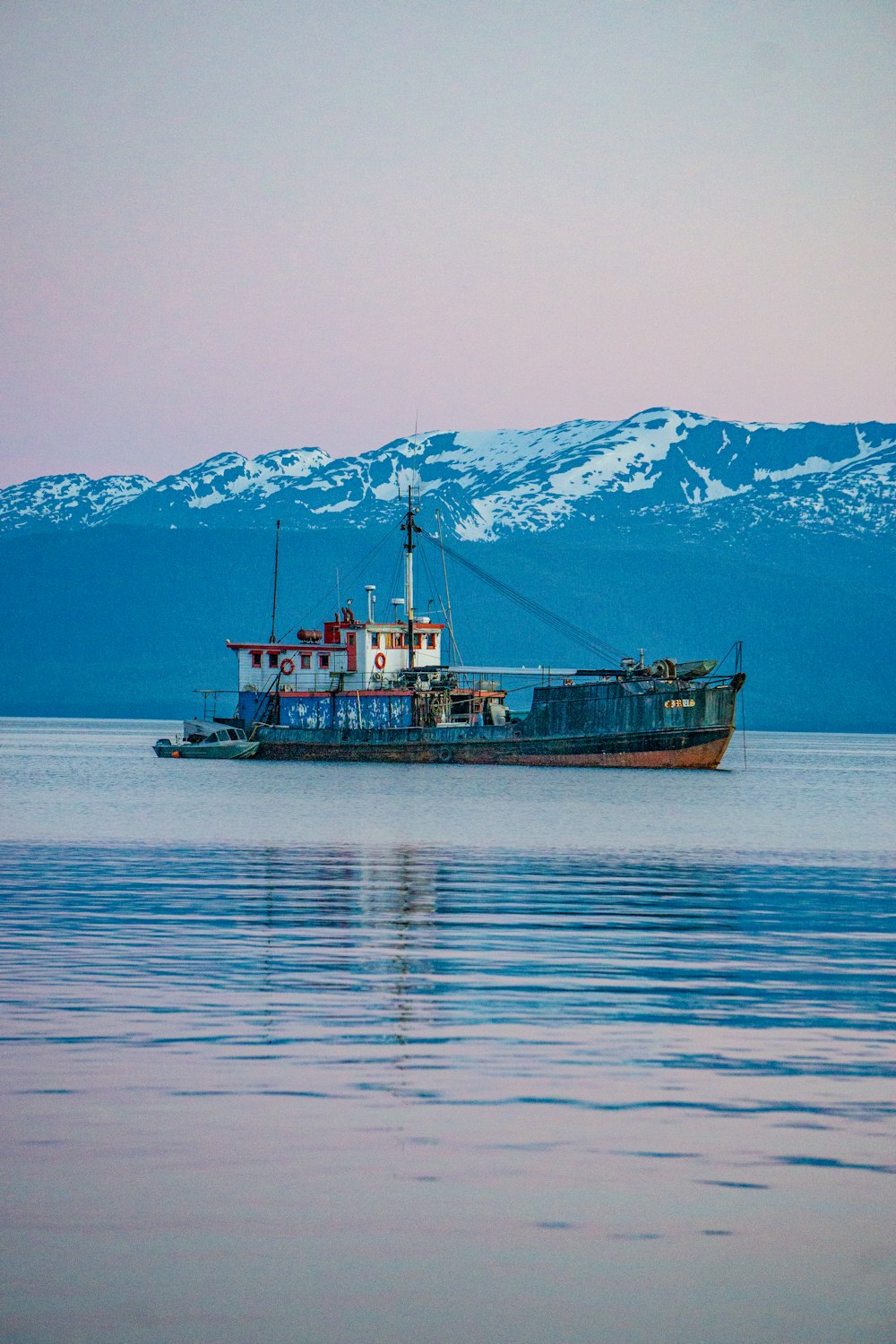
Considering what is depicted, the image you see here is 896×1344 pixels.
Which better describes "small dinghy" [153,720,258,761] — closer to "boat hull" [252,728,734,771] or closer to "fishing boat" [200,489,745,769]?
"fishing boat" [200,489,745,769]

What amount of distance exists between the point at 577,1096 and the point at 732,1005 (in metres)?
5.37

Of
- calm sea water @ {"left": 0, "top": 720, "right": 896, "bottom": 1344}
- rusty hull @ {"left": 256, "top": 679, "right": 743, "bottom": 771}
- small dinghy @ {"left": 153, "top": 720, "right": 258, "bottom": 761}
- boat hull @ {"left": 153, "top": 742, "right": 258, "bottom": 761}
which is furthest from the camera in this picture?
small dinghy @ {"left": 153, "top": 720, "right": 258, "bottom": 761}

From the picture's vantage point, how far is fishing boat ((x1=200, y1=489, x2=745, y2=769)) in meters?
93.6

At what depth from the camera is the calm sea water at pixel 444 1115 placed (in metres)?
10.1

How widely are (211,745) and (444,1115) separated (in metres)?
97.5

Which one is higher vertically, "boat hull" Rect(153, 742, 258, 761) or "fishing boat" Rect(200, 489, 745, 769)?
"fishing boat" Rect(200, 489, 745, 769)

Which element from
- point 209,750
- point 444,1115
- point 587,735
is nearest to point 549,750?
point 587,735

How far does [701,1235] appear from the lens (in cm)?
1120

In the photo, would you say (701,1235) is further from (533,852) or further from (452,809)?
(452,809)

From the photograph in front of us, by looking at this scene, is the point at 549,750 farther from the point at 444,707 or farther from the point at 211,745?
the point at 211,745

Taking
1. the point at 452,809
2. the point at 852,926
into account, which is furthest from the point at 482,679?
the point at 852,926

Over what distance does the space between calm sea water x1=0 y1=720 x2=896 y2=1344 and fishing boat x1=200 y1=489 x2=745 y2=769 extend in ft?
195

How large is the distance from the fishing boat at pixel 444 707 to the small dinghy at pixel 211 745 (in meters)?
2.14

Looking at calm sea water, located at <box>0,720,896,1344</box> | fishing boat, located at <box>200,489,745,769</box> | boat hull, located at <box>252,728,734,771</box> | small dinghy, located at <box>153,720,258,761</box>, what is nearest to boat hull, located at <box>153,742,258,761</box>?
small dinghy, located at <box>153,720,258,761</box>
